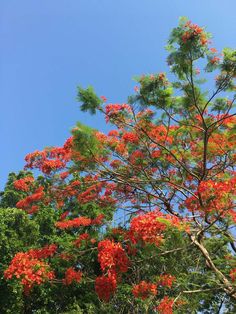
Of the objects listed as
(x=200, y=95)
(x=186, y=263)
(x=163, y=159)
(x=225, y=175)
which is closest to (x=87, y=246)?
(x=186, y=263)

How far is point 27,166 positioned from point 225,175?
6.11 m

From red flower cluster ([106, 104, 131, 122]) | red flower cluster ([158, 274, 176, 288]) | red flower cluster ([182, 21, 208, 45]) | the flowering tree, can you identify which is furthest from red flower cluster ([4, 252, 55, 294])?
red flower cluster ([182, 21, 208, 45])

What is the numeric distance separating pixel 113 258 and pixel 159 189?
2.65 m

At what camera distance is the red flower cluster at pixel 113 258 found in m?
7.44

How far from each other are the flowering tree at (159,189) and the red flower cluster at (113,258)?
0.02 metres

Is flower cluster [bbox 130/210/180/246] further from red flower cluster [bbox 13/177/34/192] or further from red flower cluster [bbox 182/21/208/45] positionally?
red flower cluster [bbox 13/177/34/192]

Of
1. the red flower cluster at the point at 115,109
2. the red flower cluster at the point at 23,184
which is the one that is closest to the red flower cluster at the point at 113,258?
the red flower cluster at the point at 115,109

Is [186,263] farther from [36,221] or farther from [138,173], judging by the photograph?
[36,221]

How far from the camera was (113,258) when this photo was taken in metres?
7.51

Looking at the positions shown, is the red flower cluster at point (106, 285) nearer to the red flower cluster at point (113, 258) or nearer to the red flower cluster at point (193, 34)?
the red flower cluster at point (113, 258)

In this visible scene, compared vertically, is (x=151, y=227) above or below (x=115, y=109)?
below

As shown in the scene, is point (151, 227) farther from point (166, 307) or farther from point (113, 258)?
point (166, 307)

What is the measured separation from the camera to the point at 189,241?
767cm

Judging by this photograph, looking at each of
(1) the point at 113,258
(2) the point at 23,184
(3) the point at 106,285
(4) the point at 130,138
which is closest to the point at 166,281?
(3) the point at 106,285
